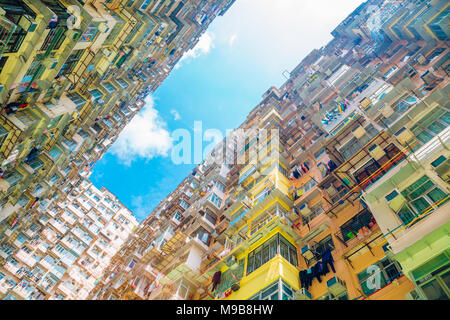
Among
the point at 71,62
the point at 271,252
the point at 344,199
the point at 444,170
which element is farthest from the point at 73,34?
the point at 444,170

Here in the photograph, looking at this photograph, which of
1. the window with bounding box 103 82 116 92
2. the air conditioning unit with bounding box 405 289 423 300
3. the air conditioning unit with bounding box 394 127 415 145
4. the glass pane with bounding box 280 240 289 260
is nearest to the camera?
the air conditioning unit with bounding box 405 289 423 300

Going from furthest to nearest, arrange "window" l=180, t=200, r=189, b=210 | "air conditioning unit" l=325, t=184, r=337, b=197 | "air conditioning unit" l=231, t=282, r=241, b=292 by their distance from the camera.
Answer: "window" l=180, t=200, r=189, b=210 → "air conditioning unit" l=325, t=184, r=337, b=197 → "air conditioning unit" l=231, t=282, r=241, b=292

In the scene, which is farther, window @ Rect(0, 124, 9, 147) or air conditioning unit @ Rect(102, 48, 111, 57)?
air conditioning unit @ Rect(102, 48, 111, 57)

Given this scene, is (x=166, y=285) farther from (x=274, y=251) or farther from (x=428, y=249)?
(x=428, y=249)

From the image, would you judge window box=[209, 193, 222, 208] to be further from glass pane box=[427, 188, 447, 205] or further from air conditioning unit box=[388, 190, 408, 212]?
glass pane box=[427, 188, 447, 205]

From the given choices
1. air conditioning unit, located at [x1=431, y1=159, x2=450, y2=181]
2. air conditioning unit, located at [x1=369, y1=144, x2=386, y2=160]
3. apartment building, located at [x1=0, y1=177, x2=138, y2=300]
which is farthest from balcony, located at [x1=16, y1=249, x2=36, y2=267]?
air conditioning unit, located at [x1=431, y1=159, x2=450, y2=181]

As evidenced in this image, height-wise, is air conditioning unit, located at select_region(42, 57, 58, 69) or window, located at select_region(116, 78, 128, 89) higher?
air conditioning unit, located at select_region(42, 57, 58, 69)

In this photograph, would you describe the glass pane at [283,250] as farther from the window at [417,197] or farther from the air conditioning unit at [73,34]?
the air conditioning unit at [73,34]
